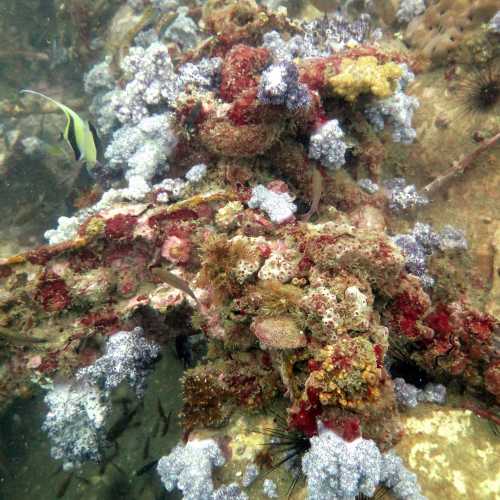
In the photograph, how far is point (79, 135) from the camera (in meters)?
4.91

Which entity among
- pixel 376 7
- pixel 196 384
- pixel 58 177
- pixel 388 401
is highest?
pixel 376 7

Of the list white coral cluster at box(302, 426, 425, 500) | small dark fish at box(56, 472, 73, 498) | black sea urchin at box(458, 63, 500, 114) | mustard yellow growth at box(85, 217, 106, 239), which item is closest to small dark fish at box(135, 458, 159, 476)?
small dark fish at box(56, 472, 73, 498)

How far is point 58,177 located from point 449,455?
9944mm

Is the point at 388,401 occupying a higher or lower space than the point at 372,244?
lower

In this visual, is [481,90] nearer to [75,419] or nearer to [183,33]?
[183,33]

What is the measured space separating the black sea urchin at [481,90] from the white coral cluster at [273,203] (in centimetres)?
372

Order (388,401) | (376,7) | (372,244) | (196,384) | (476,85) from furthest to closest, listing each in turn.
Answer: (376,7) → (476,85) → (196,384) → (372,244) → (388,401)

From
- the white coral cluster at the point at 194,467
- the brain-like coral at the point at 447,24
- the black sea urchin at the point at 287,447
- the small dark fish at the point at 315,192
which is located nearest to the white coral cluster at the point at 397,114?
the brain-like coral at the point at 447,24

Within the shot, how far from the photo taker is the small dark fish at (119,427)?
5.59m

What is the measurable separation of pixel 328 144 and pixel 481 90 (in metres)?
3.01

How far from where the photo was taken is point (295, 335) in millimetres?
3480

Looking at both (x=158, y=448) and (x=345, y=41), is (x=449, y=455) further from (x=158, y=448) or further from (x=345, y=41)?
(x=345, y=41)

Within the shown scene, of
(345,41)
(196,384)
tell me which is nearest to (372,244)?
(196,384)

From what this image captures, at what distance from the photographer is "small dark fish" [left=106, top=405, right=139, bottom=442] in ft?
18.3
